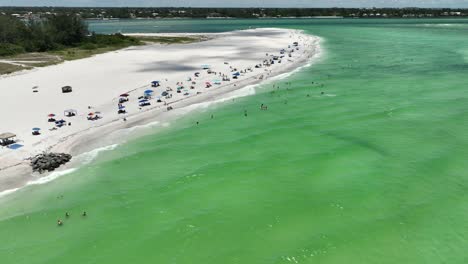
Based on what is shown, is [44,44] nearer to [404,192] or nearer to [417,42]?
[404,192]

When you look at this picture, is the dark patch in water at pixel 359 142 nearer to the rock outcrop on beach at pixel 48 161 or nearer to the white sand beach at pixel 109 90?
the white sand beach at pixel 109 90

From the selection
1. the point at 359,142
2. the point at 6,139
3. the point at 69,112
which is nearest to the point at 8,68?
the point at 69,112

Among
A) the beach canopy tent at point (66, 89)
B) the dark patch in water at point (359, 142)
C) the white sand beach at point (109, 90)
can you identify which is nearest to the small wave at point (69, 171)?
the white sand beach at point (109, 90)

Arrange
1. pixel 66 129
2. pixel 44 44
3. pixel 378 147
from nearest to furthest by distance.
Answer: pixel 378 147, pixel 66 129, pixel 44 44

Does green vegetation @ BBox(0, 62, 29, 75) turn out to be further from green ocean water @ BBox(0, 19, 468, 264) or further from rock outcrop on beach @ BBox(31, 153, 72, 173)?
rock outcrop on beach @ BBox(31, 153, 72, 173)

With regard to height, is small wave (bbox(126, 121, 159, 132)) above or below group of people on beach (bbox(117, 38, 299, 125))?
below

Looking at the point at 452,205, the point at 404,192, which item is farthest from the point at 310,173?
the point at 452,205

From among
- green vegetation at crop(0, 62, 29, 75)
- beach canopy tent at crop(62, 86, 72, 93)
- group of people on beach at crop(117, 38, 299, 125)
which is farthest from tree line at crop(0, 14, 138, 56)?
group of people on beach at crop(117, 38, 299, 125)
